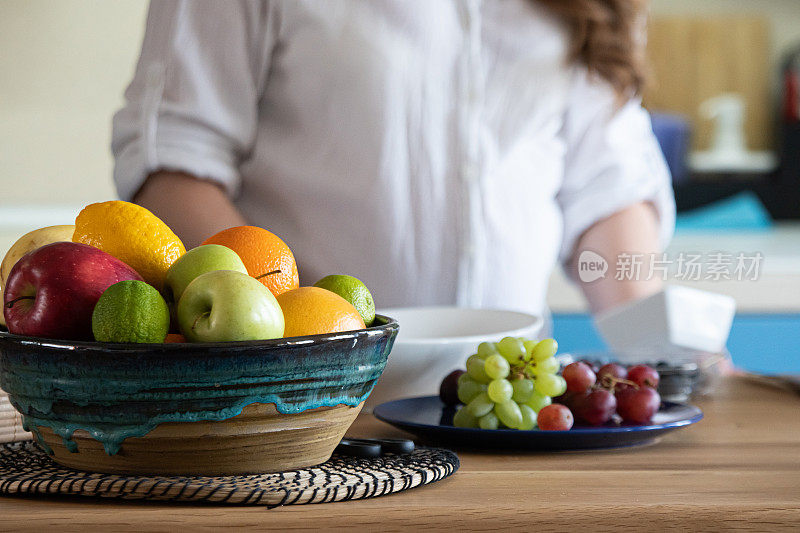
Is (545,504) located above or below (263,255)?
below

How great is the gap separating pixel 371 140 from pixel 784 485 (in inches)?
31.5

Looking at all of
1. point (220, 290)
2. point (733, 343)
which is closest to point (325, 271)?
point (220, 290)

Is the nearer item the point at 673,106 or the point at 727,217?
the point at 727,217

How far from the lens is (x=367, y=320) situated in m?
0.61

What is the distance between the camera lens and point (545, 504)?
517mm

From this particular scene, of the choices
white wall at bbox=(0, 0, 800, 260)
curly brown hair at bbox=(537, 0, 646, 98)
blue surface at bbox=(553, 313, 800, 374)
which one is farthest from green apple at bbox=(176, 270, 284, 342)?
white wall at bbox=(0, 0, 800, 260)

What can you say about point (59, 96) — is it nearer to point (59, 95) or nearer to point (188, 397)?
point (59, 95)

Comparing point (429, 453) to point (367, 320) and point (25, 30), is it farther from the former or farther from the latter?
point (25, 30)

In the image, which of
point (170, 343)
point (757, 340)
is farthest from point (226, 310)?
point (757, 340)

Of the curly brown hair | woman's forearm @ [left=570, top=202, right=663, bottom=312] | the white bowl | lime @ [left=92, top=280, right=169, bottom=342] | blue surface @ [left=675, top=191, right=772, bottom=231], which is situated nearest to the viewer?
lime @ [left=92, top=280, right=169, bottom=342]

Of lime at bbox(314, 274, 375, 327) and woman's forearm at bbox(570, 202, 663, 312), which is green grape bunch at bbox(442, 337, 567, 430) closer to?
lime at bbox(314, 274, 375, 327)

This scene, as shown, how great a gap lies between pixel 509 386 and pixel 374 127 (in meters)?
0.65

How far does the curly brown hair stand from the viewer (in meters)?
1.26

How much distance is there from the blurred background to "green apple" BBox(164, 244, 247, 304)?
7.83 feet
